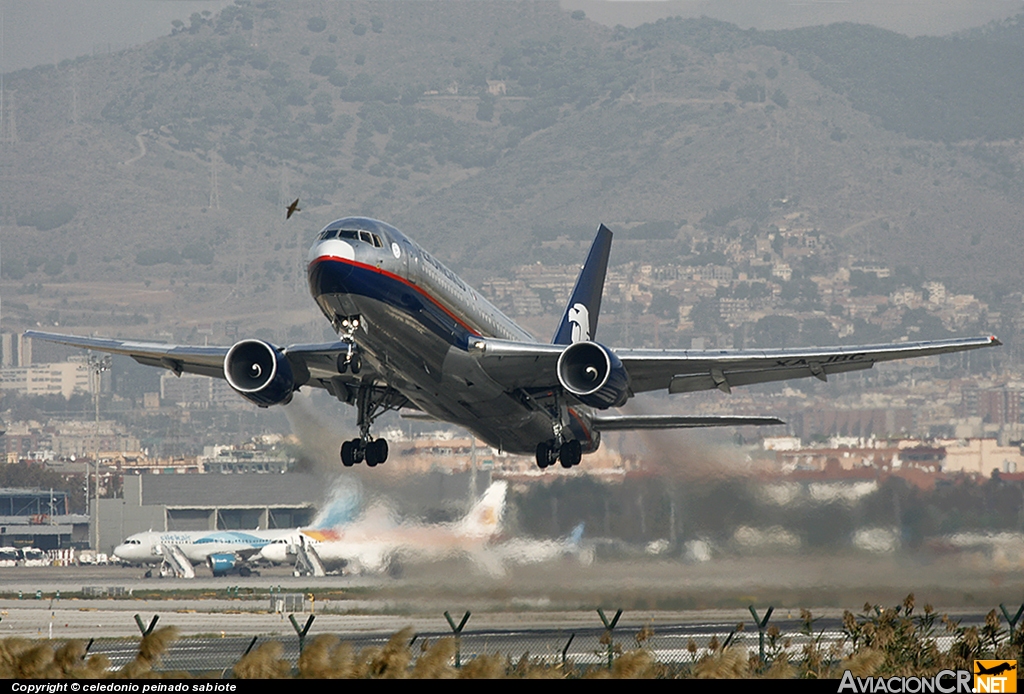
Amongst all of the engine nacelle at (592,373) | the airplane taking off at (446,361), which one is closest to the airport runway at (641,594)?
the airplane taking off at (446,361)

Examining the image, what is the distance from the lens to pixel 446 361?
33594 millimetres

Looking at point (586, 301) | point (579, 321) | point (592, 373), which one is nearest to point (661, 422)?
point (579, 321)

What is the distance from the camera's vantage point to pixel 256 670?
65.7ft

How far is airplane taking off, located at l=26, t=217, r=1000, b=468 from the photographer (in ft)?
103

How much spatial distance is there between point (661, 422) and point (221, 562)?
188 ft

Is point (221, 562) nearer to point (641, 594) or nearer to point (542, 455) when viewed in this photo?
point (641, 594)

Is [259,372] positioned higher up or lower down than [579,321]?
lower down

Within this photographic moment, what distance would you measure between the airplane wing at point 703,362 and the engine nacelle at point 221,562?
5793cm

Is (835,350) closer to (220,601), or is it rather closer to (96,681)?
(96,681)

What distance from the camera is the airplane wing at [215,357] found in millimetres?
35531

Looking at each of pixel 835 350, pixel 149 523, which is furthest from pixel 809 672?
pixel 149 523

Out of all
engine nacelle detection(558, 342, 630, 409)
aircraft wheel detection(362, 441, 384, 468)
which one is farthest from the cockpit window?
aircraft wheel detection(362, 441, 384, 468)

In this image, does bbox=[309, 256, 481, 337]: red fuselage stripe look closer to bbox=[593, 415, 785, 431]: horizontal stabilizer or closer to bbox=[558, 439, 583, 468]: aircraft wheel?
bbox=[558, 439, 583, 468]: aircraft wheel

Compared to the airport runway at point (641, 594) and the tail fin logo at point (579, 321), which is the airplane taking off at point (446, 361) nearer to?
the tail fin logo at point (579, 321)
